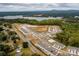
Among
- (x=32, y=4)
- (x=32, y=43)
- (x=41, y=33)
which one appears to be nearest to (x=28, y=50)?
(x=32, y=43)

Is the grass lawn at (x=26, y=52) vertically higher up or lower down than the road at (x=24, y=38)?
lower down

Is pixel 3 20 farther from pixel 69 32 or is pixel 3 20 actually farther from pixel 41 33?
pixel 69 32

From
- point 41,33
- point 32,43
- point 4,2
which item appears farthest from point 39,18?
point 4,2

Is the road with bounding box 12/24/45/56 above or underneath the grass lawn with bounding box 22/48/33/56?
above

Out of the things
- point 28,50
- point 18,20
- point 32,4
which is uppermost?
point 32,4

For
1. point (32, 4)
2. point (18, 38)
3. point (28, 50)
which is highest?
point (32, 4)

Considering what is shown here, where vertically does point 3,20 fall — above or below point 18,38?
above

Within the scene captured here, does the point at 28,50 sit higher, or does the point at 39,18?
the point at 39,18

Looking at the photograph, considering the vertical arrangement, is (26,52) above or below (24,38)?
below

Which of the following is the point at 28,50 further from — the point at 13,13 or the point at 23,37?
the point at 13,13
